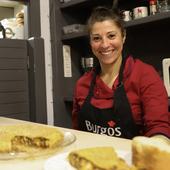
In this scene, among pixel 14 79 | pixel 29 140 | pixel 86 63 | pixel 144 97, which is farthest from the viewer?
pixel 86 63

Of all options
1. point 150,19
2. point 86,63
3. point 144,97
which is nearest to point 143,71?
point 144,97

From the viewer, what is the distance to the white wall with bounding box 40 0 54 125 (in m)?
1.99

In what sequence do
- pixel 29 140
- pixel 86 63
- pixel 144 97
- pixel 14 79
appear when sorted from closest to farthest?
pixel 29 140 < pixel 144 97 < pixel 14 79 < pixel 86 63

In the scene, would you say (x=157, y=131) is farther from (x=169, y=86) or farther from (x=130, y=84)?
(x=169, y=86)

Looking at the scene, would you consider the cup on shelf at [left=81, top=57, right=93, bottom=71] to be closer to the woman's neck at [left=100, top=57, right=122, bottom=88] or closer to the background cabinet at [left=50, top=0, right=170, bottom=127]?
the background cabinet at [left=50, top=0, right=170, bottom=127]

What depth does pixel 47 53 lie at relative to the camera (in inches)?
78.3

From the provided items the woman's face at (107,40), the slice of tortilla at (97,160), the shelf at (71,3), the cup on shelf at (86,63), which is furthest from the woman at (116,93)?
the cup on shelf at (86,63)

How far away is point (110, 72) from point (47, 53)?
87cm

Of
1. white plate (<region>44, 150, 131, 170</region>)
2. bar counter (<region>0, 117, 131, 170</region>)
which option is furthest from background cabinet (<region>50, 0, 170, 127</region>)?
white plate (<region>44, 150, 131, 170</region>)

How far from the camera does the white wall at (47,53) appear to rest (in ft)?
6.51

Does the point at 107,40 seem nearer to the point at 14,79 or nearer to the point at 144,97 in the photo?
the point at 144,97

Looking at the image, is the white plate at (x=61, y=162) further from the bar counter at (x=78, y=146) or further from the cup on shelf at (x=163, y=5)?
the cup on shelf at (x=163, y=5)

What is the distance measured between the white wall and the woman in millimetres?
754

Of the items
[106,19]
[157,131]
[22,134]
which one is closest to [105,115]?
[157,131]
